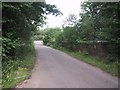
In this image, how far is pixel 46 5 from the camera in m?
28.2

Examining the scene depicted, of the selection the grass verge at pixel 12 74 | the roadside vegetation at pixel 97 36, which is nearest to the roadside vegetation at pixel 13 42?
the grass verge at pixel 12 74

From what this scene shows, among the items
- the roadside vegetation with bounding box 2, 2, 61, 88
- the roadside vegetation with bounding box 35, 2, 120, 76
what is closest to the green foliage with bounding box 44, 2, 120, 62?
the roadside vegetation with bounding box 35, 2, 120, 76

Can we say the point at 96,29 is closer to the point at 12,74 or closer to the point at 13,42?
the point at 13,42

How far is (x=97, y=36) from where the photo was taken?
22859 millimetres

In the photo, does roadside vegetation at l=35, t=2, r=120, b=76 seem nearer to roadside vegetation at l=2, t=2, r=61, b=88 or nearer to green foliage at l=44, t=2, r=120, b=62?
green foliage at l=44, t=2, r=120, b=62

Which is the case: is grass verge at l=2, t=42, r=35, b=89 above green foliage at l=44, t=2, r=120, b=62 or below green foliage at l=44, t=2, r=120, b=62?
below

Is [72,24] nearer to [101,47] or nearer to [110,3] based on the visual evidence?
[101,47]

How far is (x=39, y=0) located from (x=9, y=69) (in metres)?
11.5

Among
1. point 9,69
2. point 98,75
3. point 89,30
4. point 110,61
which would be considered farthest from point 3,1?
point 89,30

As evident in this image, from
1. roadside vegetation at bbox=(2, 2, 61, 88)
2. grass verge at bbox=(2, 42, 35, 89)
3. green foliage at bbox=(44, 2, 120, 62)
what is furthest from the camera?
green foliage at bbox=(44, 2, 120, 62)

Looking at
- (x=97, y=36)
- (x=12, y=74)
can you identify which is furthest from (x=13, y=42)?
(x=97, y=36)

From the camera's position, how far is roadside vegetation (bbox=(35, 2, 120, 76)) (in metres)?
14.7

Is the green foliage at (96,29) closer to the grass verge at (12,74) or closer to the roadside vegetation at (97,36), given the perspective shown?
the roadside vegetation at (97,36)

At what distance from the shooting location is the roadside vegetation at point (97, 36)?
48.3ft
